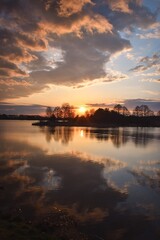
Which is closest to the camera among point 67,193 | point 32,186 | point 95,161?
point 67,193

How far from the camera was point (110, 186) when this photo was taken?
61.6 feet

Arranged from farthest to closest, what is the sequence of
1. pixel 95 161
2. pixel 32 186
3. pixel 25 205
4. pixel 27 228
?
1. pixel 95 161
2. pixel 32 186
3. pixel 25 205
4. pixel 27 228

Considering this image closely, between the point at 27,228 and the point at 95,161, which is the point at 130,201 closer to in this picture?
the point at 27,228

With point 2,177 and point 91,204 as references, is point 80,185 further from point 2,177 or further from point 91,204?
point 2,177

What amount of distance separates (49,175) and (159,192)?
357 inches

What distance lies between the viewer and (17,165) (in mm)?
24938

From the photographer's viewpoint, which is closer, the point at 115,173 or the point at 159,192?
the point at 159,192

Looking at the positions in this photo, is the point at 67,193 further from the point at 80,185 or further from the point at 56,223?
the point at 56,223

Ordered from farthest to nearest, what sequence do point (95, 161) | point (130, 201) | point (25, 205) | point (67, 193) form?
point (95, 161) → point (67, 193) → point (130, 201) → point (25, 205)

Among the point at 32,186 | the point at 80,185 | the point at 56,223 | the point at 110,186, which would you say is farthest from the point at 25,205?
the point at 110,186

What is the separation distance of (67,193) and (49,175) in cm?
525

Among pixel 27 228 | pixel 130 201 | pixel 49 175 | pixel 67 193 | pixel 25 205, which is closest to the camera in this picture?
pixel 27 228

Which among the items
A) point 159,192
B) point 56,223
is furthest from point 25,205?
point 159,192

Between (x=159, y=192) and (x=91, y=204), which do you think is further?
(x=159, y=192)
